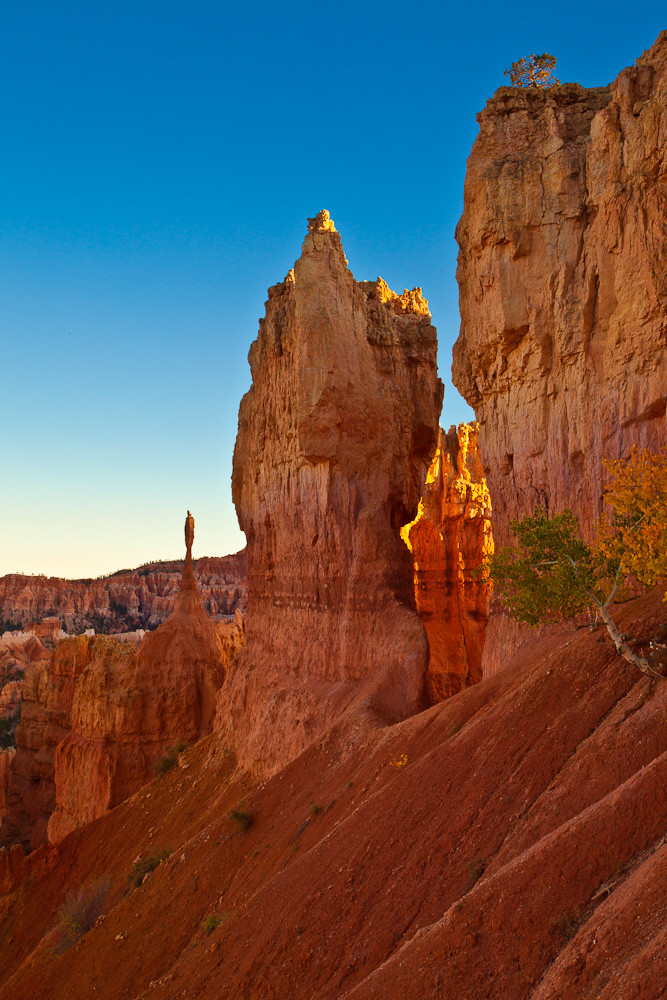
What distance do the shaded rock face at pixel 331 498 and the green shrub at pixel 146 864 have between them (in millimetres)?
3614

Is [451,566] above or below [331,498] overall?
below

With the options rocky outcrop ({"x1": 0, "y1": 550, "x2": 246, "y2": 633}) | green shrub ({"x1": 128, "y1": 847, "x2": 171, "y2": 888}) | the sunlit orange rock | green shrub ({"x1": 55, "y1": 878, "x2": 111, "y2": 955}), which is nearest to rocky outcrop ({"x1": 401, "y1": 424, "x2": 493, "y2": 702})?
the sunlit orange rock

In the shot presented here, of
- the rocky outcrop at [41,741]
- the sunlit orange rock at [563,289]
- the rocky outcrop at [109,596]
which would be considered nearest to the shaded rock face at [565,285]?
the sunlit orange rock at [563,289]

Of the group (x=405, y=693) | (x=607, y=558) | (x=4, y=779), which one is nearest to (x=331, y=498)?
(x=405, y=693)

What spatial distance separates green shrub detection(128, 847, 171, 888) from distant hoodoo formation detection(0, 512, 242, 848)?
7.95 m

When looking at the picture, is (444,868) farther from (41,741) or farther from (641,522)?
(41,741)

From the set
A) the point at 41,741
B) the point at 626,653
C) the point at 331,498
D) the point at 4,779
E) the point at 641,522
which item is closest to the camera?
the point at 626,653

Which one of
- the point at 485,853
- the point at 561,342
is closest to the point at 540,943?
the point at 485,853

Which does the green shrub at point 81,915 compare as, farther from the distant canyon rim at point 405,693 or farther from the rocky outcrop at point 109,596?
the rocky outcrop at point 109,596

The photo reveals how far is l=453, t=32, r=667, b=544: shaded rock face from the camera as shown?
1457 cm

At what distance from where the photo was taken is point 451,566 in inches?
1199

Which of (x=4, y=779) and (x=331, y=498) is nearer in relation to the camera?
(x=331, y=498)

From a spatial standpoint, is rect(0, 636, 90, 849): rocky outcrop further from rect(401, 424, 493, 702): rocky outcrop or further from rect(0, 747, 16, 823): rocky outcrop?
rect(401, 424, 493, 702): rocky outcrop

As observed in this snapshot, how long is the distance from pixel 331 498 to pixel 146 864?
1252 centimetres
